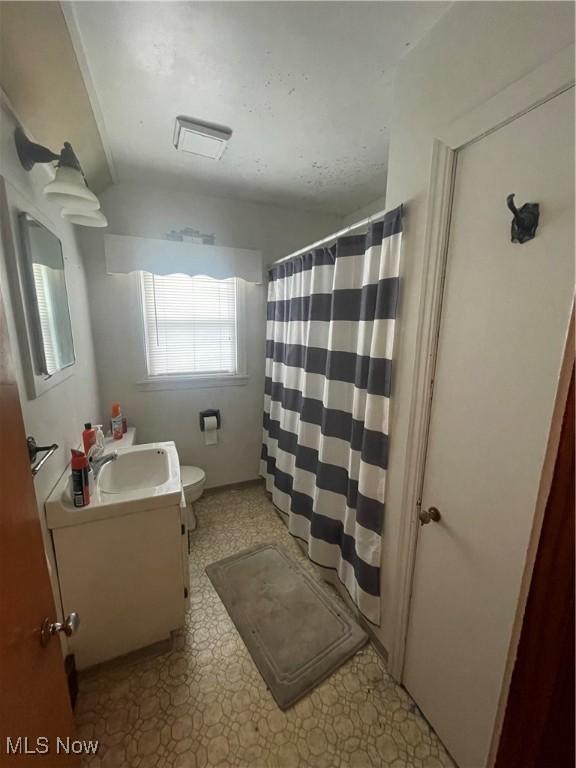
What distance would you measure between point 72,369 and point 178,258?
1.16 meters

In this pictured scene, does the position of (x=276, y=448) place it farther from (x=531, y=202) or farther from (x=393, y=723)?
(x=531, y=202)

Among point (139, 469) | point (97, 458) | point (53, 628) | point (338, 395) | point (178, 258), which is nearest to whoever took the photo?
point (53, 628)

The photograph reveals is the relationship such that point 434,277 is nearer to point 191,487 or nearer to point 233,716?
point 233,716

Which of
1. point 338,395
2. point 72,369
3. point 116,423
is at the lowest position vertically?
point 116,423

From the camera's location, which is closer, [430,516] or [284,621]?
[430,516]

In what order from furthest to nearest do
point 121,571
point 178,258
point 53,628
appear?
point 178,258
point 121,571
point 53,628

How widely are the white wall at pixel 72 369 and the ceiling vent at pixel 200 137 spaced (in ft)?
2.22

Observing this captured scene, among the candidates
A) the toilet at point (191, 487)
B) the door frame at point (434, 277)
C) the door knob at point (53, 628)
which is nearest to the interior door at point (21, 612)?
the door knob at point (53, 628)

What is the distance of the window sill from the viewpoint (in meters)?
2.41

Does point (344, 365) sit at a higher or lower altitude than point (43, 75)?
lower

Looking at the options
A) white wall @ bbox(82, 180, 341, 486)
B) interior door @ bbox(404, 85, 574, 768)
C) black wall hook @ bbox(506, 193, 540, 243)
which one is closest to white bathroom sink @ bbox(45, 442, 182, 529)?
white wall @ bbox(82, 180, 341, 486)

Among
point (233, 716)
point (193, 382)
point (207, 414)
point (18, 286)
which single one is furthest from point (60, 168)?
point (233, 716)

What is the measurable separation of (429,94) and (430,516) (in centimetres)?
149

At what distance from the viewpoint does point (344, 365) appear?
1.63 m
